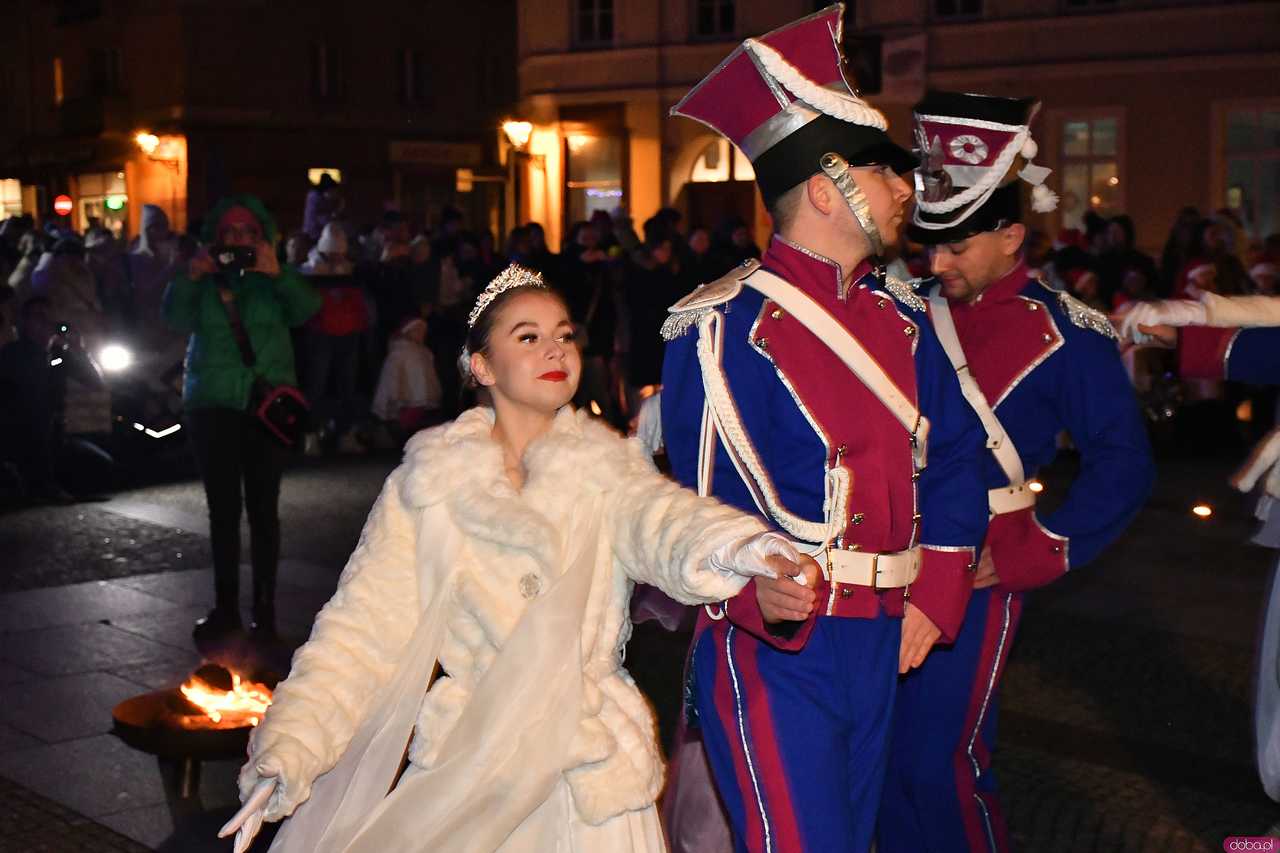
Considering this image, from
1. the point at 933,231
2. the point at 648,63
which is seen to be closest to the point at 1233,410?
the point at 933,231

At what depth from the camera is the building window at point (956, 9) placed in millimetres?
27938

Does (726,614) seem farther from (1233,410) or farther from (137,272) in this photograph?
(137,272)

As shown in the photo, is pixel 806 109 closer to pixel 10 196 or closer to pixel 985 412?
pixel 985 412

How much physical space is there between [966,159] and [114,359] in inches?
471

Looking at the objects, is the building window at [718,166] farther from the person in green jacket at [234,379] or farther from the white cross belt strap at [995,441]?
the white cross belt strap at [995,441]

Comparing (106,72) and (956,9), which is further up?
(106,72)

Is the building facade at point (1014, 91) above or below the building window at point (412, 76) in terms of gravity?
below

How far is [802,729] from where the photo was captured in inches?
156

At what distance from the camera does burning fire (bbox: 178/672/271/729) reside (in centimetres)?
613

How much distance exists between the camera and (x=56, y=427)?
46.0ft

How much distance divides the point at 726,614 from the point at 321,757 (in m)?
0.95

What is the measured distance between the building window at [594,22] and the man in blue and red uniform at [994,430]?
2795 centimetres

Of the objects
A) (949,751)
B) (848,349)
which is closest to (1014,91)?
(949,751)

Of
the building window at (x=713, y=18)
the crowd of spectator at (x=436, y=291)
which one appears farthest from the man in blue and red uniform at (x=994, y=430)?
the building window at (x=713, y=18)
